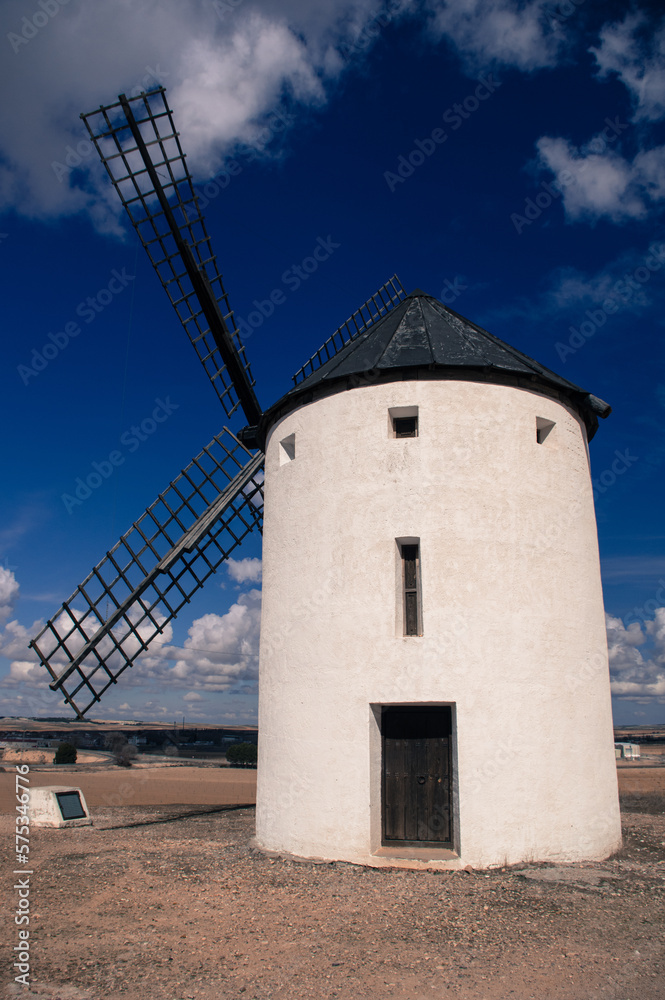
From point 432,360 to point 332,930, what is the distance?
293 inches

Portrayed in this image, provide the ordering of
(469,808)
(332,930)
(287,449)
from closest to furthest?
(332,930)
(469,808)
(287,449)

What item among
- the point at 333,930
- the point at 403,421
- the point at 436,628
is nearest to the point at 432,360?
the point at 403,421

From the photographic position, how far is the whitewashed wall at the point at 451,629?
8664 millimetres

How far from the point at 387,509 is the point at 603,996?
5989mm

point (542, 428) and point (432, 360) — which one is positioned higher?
point (432, 360)

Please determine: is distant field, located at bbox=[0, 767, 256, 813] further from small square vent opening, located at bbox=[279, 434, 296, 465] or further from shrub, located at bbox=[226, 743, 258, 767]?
small square vent opening, located at bbox=[279, 434, 296, 465]

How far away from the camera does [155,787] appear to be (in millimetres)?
25125

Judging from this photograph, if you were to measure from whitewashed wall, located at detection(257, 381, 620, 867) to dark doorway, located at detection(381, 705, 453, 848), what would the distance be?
1.14ft

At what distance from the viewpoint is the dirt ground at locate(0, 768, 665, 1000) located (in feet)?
16.9

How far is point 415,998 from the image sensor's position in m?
4.97

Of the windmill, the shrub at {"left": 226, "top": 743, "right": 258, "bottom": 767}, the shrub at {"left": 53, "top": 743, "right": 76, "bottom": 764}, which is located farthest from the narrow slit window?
the shrub at {"left": 53, "top": 743, "right": 76, "bottom": 764}

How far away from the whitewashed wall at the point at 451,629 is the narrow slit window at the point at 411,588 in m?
0.21

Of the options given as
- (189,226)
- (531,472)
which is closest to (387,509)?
(531,472)

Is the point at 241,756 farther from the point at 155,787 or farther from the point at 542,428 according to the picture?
the point at 542,428
